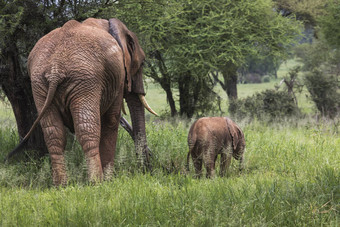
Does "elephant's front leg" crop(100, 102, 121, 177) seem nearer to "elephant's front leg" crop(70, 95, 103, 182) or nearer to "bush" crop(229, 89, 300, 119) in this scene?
"elephant's front leg" crop(70, 95, 103, 182)

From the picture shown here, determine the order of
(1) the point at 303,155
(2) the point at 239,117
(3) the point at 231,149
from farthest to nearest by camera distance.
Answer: (2) the point at 239,117 → (1) the point at 303,155 → (3) the point at 231,149

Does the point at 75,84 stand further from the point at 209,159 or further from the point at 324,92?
the point at 324,92

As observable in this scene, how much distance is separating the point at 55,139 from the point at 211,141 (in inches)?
83.9

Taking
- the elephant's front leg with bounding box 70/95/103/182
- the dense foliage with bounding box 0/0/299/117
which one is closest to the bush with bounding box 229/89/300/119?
the dense foliage with bounding box 0/0/299/117

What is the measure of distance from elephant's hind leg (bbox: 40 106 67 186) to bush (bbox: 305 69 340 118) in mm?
16552

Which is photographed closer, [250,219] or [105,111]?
[250,219]

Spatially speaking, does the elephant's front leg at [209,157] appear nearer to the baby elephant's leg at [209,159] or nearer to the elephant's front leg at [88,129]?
the baby elephant's leg at [209,159]

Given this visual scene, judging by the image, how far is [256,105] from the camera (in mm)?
17031

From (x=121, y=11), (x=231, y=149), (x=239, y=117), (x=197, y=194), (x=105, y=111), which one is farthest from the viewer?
(x=239, y=117)

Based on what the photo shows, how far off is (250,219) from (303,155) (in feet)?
12.3

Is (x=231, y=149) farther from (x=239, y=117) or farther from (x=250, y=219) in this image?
(x=239, y=117)

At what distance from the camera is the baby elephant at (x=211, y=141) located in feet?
19.0

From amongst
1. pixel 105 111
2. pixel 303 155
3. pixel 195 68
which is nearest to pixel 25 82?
pixel 105 111

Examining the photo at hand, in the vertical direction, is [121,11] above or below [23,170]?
above
